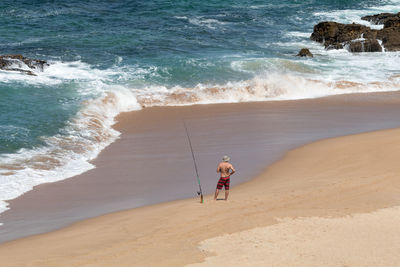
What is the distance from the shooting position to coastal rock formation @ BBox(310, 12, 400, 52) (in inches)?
1064

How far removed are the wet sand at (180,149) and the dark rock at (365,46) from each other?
25.2 feet

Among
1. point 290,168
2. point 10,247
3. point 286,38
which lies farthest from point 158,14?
point 10,247

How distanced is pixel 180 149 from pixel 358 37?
17347 millimetres

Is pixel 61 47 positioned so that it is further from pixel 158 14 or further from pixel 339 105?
pixel 339 105

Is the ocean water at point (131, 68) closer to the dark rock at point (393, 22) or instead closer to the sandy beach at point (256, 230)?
the sandy beach at point (256, 230)

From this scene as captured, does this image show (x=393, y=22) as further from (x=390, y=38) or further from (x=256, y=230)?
(x=256, y=230)

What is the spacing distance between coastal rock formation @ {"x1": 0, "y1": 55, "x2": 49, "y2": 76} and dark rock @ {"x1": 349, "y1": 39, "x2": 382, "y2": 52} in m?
14.4

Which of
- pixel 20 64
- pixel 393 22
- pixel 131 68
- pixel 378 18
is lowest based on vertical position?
pixel 131 68

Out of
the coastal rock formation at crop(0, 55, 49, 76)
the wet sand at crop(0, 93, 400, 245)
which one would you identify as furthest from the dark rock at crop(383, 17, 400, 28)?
the coastal rock formation at crop(0, 55, 49, 76)

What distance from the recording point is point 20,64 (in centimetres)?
2091

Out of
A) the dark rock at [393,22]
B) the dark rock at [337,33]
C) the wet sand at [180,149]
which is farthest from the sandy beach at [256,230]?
the dark rock at [393,22]

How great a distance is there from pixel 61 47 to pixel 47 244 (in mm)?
18032

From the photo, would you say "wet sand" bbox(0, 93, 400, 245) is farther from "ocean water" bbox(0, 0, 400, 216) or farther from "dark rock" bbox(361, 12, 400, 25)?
"dark rock" bbox(361, 12, 400, 25)

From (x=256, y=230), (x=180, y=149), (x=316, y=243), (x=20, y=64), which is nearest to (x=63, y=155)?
(x=180, y=149)
